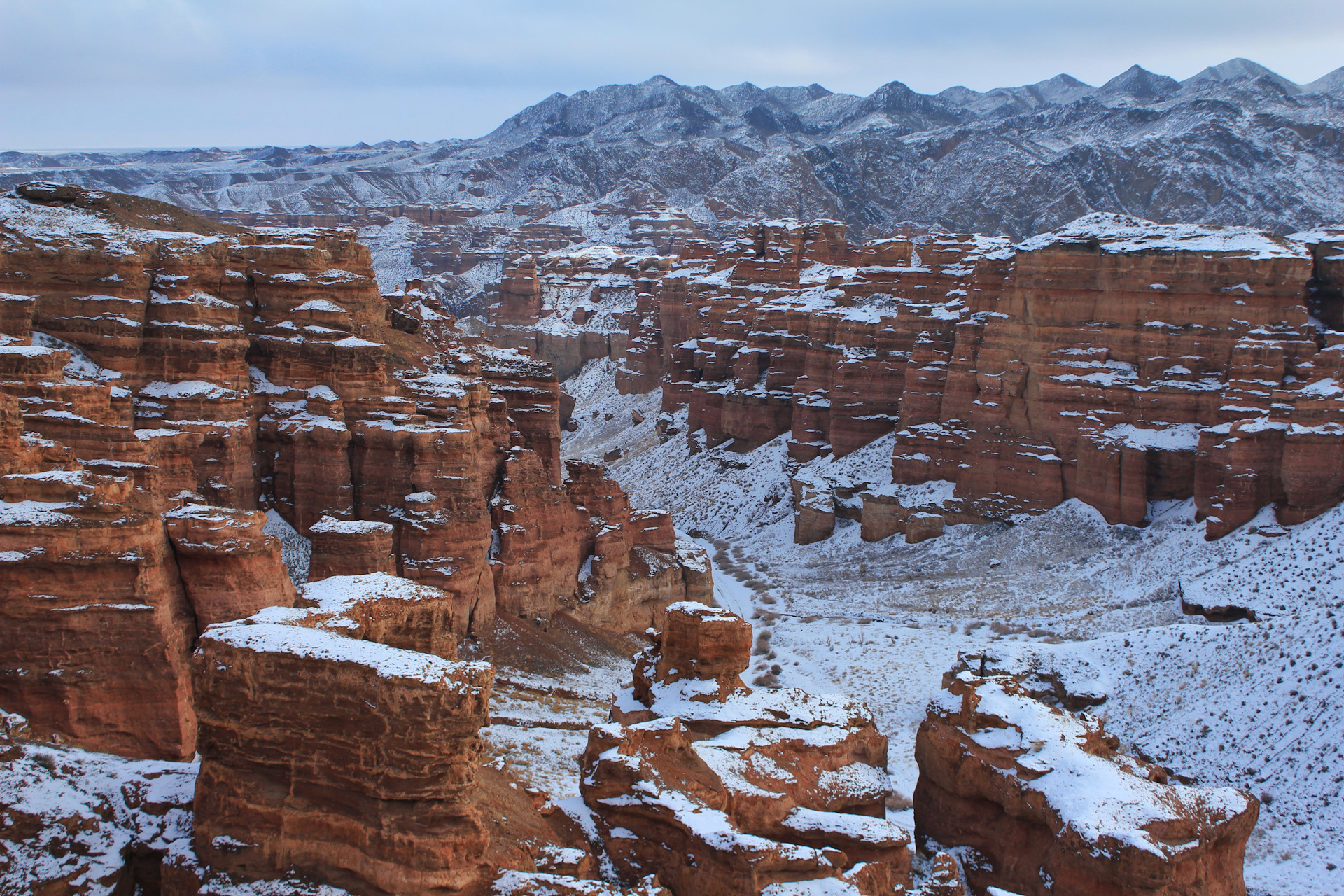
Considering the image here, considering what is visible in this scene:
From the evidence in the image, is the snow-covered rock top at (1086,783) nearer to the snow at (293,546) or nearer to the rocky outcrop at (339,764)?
the rocky outcrop at (339,764)

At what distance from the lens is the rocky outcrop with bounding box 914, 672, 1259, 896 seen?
63.7ft

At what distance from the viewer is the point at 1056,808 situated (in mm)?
20953

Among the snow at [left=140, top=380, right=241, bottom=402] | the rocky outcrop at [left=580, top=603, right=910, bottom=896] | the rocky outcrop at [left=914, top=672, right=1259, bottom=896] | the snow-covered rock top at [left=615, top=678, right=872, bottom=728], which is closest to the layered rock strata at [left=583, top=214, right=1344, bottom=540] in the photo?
the rocky outcrop at [left=914, top=672, right=1259, bottom=896]

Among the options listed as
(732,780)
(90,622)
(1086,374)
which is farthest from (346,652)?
(1086,374)

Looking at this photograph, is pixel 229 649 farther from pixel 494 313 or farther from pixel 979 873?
pixel 494 313

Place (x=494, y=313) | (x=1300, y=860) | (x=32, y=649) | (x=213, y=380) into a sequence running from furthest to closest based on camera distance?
(x=494, y=313) → (x=213, y=380) → (x=1300, y=860) → (x=32, y=649)

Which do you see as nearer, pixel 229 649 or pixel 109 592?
pixel 229 649

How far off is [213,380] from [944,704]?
75.4ft

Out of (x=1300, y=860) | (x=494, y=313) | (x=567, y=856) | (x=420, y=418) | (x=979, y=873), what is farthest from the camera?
(x=494, y=313)

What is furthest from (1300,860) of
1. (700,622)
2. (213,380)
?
(213,380)

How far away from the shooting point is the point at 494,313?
136875 millimetres

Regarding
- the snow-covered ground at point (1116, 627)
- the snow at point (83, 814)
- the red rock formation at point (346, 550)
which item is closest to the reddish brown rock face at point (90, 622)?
the snow at point (83, 814)

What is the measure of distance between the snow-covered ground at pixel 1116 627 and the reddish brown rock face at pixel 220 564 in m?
18.4

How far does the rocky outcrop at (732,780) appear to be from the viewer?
1789 cm
